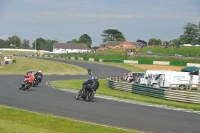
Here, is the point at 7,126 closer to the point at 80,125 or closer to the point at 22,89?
the point at 80,125

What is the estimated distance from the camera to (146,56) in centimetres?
8712

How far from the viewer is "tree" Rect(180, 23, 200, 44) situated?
158 meters

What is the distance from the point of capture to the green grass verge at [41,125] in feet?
35.1

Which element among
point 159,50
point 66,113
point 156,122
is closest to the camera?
point 156,122

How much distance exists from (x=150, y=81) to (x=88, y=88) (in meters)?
12.6

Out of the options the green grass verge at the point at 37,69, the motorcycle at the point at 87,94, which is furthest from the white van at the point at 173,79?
the green grass verge at the point at 37,69

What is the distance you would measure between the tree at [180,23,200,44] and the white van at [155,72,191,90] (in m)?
130

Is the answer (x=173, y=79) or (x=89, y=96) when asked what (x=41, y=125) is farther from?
(x=173, y=79)

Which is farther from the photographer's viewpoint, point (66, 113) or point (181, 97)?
point (181, 97)

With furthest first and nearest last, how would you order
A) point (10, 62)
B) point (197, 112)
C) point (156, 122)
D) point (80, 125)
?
1. point (10, 62)
2. point (197, 112)
3. point (156, 122)
4. point (80, 125)

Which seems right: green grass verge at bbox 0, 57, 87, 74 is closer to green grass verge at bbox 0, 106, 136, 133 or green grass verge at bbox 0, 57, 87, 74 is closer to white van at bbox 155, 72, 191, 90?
white van at bbox 155, 72, 191, 90

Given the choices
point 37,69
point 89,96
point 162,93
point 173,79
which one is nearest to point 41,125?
point 89,96

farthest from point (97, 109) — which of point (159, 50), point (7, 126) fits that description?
point (159, 50)

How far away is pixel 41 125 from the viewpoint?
11.6m
